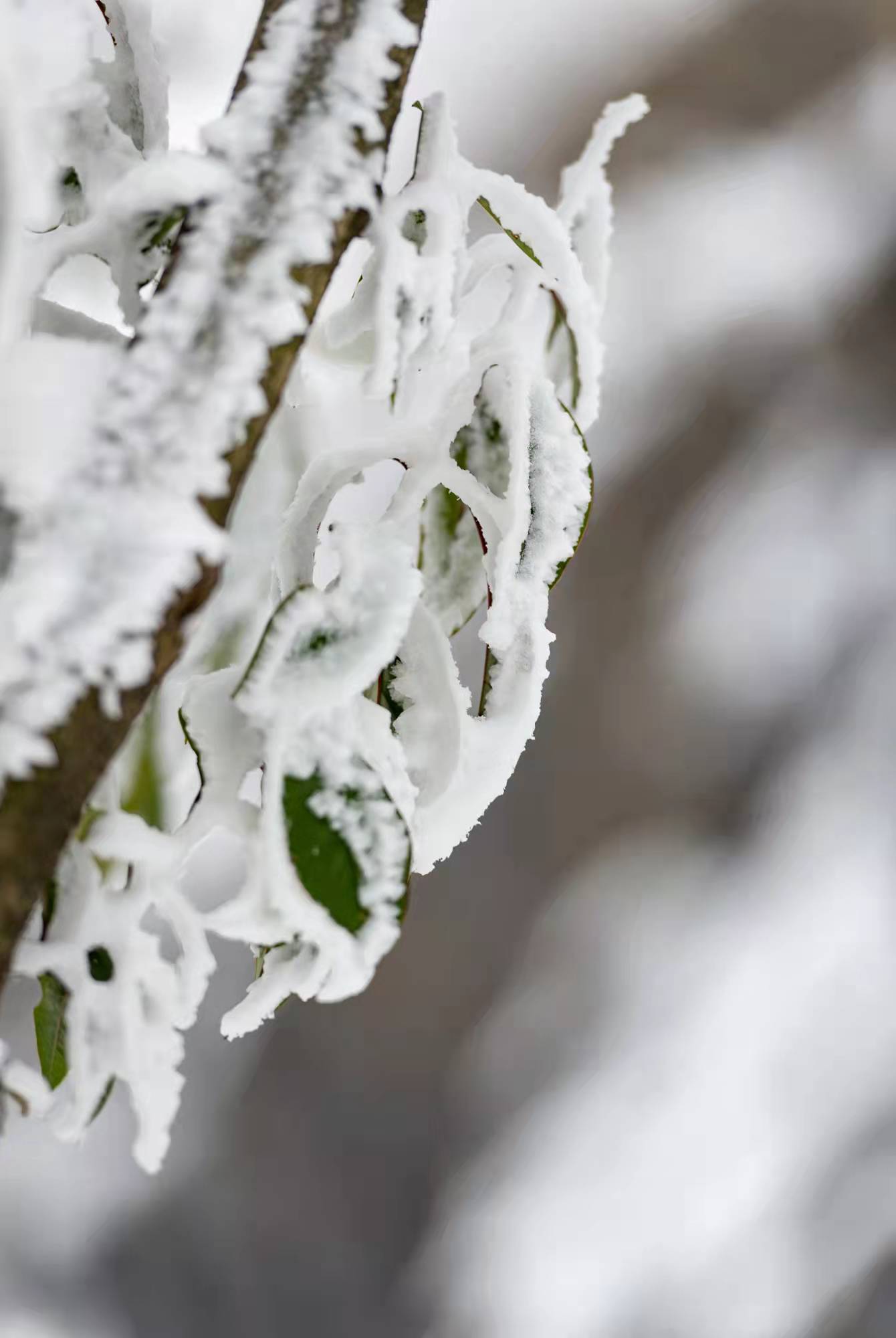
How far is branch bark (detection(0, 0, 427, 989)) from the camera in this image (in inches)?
4.7

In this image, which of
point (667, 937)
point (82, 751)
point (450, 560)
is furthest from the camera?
point (667, 937)

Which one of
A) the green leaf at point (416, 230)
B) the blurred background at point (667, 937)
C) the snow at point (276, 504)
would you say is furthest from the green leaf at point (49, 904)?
the blurred background at point (667, 937)

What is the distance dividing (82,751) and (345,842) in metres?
0.05

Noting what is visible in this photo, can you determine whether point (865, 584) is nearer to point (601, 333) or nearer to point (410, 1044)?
point (601, 333)

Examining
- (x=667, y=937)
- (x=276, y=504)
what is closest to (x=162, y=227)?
(x=276, y=504)

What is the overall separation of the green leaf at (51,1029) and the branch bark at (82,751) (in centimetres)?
5

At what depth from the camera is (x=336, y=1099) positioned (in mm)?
556

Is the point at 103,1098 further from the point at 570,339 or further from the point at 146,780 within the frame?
the point at 570,339

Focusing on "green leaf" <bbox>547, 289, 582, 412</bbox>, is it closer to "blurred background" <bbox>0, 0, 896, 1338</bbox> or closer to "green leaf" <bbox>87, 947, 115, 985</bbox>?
"green leaf" <bbox>87, 947, 115, 985</bbox>

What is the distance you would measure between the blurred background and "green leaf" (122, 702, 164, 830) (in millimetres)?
371

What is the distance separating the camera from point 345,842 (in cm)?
16

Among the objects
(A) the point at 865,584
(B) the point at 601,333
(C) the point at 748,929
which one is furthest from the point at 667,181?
(C) the point at 748,929

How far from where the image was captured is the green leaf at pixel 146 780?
0.19 meters

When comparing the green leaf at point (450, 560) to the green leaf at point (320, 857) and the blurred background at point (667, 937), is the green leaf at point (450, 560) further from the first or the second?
the blurred background at point (667, 937)
